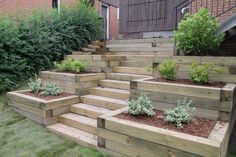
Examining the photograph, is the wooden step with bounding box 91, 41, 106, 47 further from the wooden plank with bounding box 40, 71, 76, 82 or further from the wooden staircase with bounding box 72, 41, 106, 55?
the wooden plank with bounding box 40, 71, 76, 82

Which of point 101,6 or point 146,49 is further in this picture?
point 101,6

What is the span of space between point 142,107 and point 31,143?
1.71m

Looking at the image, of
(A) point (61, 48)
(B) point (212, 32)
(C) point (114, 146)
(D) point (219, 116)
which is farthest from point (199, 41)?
(A) point (61, 48)

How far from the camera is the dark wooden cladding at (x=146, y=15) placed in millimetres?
7547

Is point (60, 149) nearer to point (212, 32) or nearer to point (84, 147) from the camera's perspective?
point (84, 147)

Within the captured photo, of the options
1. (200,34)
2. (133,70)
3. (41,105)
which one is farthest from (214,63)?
(41,105)

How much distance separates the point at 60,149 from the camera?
3.29 m

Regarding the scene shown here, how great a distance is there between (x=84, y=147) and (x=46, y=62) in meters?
3.05

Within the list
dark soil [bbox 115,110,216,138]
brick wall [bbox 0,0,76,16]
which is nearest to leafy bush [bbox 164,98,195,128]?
dark soil [bbox 115,110,216,138]

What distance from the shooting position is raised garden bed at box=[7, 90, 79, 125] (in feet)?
12.9

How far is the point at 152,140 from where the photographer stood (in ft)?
8.61

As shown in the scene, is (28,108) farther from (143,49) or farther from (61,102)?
(143,49)

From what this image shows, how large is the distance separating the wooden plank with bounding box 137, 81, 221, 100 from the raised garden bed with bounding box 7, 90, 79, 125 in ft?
4.72

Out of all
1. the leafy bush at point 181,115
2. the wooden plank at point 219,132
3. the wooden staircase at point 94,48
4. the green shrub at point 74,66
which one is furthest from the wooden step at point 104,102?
the wooden staircase at point 94,48
